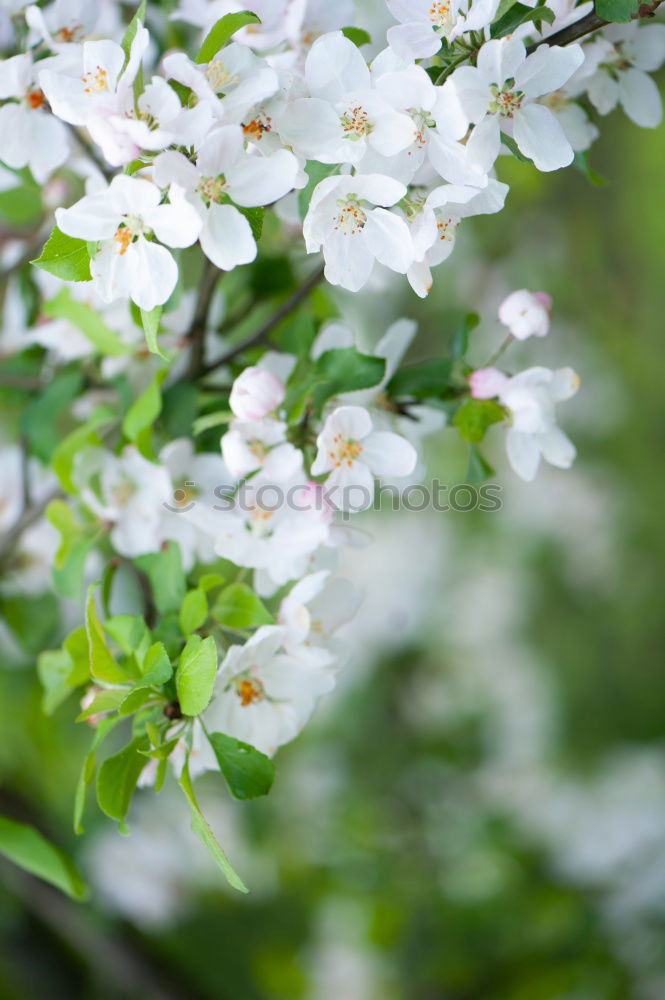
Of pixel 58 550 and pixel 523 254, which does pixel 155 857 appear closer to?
pixel 58 550

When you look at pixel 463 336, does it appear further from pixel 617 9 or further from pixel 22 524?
pixel 22 524

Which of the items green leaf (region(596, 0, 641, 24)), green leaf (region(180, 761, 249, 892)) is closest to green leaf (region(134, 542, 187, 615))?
green leaf (region(180, 761, 249, 892))

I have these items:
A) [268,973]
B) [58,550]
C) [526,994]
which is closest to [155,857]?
[268,973]

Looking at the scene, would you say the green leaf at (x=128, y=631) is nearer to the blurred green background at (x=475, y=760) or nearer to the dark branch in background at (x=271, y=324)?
the dark branch in background at (x=271, y=324)

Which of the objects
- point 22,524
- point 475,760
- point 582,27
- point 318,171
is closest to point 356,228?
point 318,171

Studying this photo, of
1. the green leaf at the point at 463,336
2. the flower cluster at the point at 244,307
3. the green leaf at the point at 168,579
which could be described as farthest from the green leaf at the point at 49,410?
the green leaf at the point at 463,336
